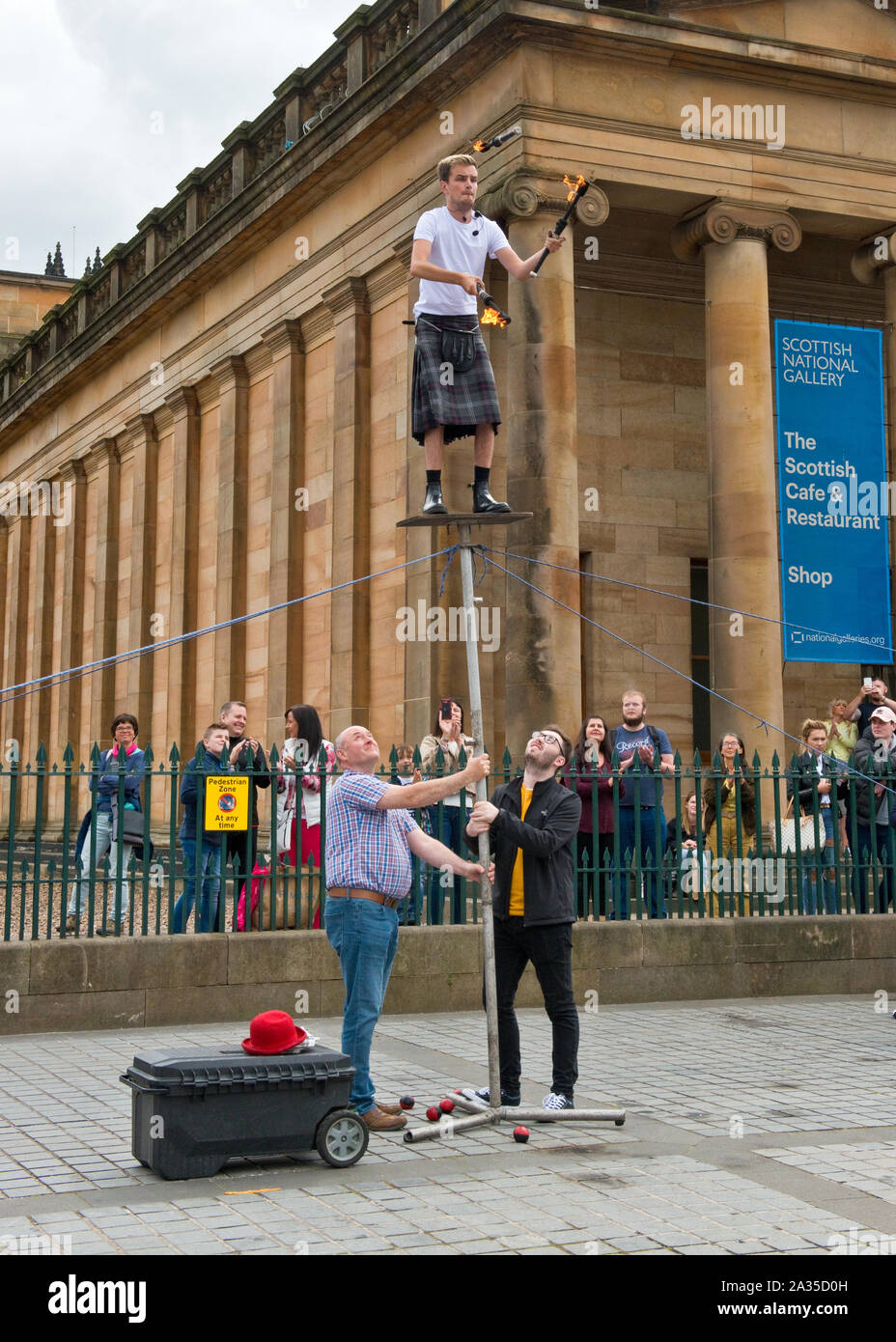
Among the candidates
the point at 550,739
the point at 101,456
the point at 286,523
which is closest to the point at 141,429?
the point at 101,456

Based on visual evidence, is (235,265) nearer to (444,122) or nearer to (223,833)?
(444,122)

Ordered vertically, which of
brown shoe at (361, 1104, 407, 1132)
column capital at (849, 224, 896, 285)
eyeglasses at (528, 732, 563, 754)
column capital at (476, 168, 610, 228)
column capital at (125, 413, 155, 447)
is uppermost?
column capital at (125, 413, 155, 447)

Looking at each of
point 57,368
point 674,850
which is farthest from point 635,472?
point 57,368

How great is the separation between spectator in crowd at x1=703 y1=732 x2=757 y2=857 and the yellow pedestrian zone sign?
159 inches

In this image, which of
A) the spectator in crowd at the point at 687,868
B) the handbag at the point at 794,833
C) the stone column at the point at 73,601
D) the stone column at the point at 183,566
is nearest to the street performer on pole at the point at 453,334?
the spectator in crowd at the point at 687,868

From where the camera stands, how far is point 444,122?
19.9 m

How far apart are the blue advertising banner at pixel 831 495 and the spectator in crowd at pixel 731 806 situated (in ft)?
19.5

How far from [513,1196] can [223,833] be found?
5678mm

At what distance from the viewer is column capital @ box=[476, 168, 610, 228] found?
18.2 metres

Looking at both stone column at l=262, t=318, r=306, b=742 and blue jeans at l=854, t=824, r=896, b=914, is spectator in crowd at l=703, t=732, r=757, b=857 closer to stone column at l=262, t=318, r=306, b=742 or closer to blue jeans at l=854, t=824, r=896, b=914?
blue jeans at l=854, t=824, r=896, b=914

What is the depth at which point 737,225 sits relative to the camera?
19766 mm

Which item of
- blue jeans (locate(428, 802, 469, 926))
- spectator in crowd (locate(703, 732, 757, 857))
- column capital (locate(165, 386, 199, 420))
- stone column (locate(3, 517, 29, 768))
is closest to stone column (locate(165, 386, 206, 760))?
column capital (locate(165, 386, 199, 420))

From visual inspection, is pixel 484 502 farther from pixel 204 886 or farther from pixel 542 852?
pixel 204 886
